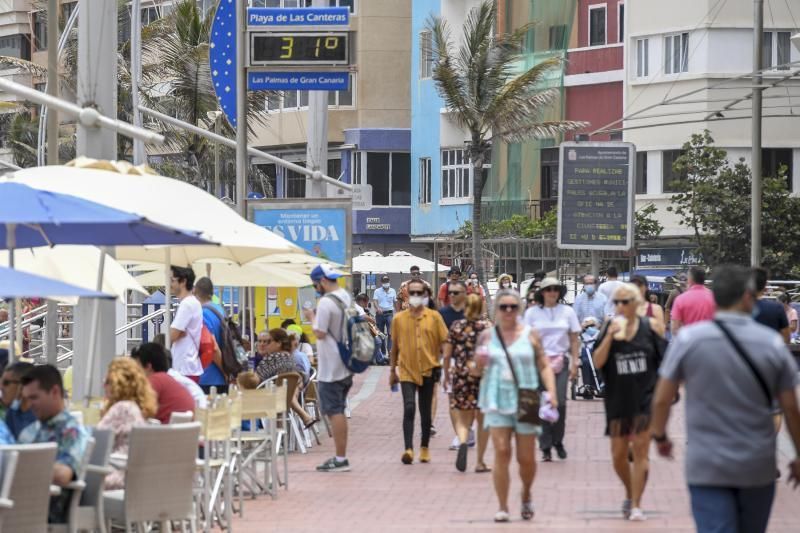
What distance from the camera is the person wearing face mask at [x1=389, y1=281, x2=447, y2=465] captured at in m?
16.9

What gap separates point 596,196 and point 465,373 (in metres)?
14.2

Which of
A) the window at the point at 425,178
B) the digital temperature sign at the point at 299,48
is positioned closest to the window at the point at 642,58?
the window at the point at 425,178

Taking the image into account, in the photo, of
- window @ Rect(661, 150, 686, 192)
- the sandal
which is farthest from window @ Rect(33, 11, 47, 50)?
the sandal

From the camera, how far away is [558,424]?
1756cm

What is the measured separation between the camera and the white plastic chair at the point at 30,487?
8750 millimetres

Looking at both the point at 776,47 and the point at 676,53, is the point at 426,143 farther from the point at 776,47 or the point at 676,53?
the point at 776,47

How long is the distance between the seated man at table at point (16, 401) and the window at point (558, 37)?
41.2m

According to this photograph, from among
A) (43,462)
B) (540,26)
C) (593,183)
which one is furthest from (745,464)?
(540,26)

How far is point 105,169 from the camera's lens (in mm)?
12398

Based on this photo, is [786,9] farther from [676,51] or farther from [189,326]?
[189,326]

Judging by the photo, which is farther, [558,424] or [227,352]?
[558,424]

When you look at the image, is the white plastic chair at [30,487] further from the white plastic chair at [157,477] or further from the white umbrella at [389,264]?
the white umbrella at [389,264]

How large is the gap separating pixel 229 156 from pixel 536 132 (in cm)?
1074

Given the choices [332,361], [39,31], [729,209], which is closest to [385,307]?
[729,209]
